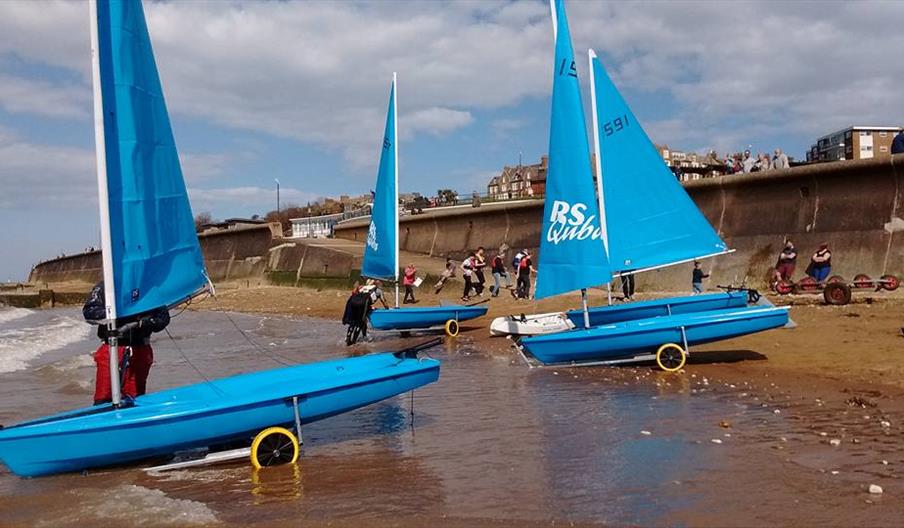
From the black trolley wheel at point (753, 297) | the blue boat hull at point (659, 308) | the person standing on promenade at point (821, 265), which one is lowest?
the blue boat hull at point (659, 308)

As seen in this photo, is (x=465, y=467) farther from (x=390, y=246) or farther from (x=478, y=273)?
(x=478, y=273)

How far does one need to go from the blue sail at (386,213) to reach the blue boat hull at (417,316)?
133 cm

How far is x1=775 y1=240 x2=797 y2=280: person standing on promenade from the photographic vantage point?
1719cm

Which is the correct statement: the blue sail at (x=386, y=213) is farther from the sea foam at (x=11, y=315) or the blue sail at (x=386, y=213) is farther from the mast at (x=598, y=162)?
the sea foam at (x=11, y=315)

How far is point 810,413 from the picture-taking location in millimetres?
7934

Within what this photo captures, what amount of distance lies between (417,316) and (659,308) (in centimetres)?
605

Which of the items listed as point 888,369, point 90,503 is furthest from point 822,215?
point 90,503

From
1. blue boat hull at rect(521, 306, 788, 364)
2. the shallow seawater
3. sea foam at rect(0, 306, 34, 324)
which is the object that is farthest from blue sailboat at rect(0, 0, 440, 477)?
sea foam at rect(0, 306, 34, 324)

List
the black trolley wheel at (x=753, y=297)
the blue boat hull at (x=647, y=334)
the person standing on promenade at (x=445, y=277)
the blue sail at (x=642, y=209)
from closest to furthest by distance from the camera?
the blue boat hull at (x=647, y=334), the black trolley wheel at (x=753, y=297), the blue sail at (x=642, y=209), the person standing on promenade at (x=445, y=277)

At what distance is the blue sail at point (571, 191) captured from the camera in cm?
1202

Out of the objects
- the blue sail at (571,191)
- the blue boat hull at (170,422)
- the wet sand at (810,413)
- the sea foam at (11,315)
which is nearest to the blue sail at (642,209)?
the blue sail at (571,191)

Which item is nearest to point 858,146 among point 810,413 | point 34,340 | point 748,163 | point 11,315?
point 748,163

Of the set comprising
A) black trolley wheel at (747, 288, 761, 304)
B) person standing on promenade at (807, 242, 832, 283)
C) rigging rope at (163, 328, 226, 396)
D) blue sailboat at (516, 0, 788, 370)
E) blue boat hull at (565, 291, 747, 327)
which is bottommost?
rigging rope at (163, 328, 226, 396)

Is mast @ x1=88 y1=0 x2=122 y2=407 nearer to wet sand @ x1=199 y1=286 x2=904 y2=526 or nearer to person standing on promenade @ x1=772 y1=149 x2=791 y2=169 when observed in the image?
wet sand @ x1=199 y1=286 x2=904 y2=526
